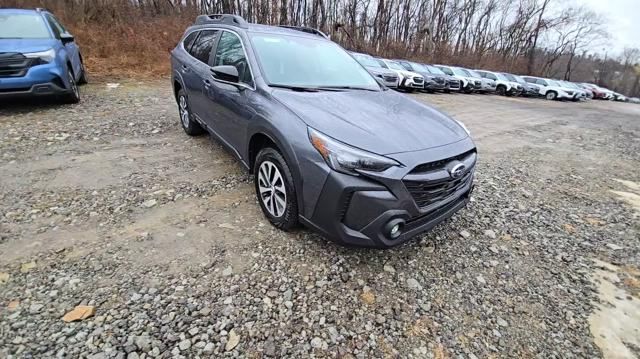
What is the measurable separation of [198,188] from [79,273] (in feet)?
4.85

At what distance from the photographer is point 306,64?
3365 millimetres

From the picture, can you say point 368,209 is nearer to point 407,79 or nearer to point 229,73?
point 229,73

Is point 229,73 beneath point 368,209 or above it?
above

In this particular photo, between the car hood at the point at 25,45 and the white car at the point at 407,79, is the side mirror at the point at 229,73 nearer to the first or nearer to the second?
the car hood at the point at 25,45

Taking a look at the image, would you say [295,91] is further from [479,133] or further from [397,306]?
[479,133]

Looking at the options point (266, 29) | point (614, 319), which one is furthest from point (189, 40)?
point (614, 319)

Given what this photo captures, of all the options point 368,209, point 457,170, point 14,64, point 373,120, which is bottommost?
point 368,209

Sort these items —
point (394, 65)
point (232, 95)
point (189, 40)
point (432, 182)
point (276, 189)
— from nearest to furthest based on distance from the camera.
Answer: point (432, 182) < point (276, 189) < point (232, 95) < point (189, 40) < point (394, 65)

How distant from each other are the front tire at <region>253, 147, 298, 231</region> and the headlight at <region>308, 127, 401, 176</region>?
451 millimetres

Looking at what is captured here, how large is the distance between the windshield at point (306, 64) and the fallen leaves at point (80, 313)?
2.15 m

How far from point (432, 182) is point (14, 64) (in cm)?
647

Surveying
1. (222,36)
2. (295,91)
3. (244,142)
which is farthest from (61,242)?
(222,36)

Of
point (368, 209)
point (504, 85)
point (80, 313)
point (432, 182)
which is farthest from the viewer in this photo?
point (504, 85)

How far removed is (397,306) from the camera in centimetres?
232
